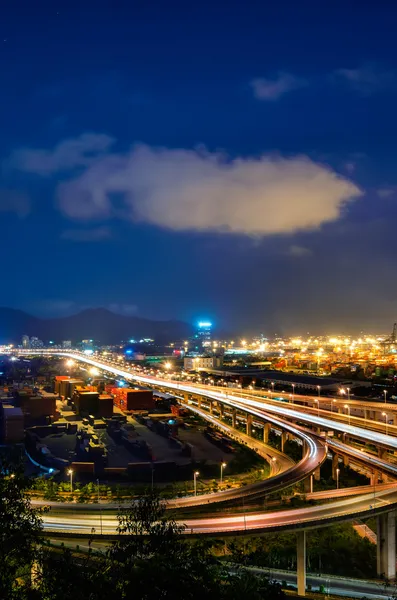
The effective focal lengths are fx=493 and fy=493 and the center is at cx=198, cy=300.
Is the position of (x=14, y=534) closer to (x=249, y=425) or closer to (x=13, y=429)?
(x=249, y=425)

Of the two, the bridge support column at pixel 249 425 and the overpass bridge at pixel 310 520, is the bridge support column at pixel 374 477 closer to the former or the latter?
the overpass bridge at pixel 310 520

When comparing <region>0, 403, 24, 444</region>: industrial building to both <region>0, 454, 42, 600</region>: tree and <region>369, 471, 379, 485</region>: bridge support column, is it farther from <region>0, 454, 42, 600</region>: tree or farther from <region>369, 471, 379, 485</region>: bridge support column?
<region>0, 454, 42, 600</region>: tree

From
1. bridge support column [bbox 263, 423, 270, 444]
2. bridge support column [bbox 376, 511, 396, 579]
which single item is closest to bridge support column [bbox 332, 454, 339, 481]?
bridge support column [bbox 263, 423, 270, 444]

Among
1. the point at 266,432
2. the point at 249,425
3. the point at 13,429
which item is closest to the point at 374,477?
the point at 266,432

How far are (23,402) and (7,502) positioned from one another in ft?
81.6

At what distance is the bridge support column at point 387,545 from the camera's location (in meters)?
11.5

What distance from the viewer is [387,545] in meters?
11.5

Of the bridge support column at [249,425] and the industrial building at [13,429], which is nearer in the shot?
the industrial building at [13,429]

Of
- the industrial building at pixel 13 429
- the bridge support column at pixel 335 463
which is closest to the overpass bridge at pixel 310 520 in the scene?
the bridge support column at pixel 335 463

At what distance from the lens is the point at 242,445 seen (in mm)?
24391

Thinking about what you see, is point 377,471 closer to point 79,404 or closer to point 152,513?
point 152,513

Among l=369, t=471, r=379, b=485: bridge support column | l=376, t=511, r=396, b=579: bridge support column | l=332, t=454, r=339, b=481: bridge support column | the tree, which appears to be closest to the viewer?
the tree

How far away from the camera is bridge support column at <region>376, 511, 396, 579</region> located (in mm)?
11477

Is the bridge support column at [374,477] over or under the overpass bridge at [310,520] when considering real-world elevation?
under
